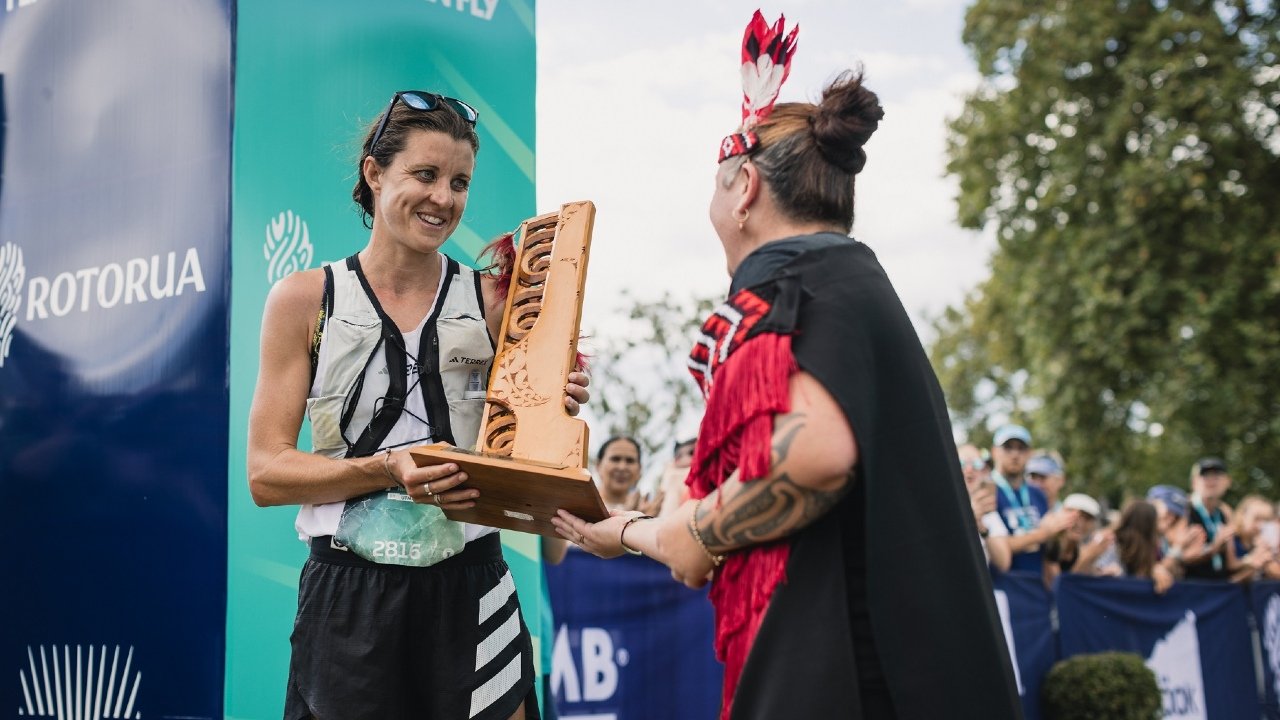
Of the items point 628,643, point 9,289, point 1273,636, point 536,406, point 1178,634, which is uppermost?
point 9,289

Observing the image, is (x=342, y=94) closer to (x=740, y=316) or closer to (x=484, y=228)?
(x=484, y=228)

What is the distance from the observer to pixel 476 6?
4.51 metres

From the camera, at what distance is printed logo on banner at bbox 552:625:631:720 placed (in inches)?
251

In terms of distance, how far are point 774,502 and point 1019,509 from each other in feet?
22.6

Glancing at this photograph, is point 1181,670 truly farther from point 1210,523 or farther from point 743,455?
point 743,455

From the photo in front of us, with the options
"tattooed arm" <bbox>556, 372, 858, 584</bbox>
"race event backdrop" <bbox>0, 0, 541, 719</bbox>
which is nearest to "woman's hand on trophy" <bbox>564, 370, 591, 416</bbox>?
"tattooed arm" <bbox>556, 372, 858, 584</bbox>

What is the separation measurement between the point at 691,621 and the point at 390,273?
4544 millimetres

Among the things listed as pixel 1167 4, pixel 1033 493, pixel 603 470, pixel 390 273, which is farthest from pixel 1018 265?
pixel 390 273

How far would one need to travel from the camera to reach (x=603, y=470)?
8.00 metres

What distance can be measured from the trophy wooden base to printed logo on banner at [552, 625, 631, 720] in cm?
362

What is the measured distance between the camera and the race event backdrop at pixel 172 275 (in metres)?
3.83

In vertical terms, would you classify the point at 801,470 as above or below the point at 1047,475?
below

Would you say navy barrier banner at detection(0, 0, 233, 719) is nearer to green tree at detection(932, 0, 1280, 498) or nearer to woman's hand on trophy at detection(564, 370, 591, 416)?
woman's hand on trophy at detection(564, 370, 591, 416)

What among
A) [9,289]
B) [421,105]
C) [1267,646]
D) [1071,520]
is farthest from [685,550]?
[1267,646]
